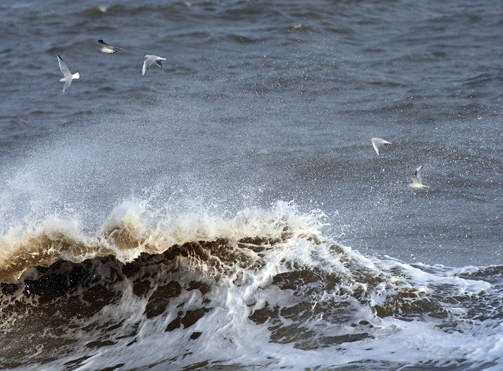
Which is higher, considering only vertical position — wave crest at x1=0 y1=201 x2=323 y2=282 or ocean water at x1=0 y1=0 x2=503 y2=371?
wave crest at x1=0 y1=201 x2=323 y2=282

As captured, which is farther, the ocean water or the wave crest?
the wave crest

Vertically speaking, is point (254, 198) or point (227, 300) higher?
point (227, 300)

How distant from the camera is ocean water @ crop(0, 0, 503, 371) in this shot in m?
5.70

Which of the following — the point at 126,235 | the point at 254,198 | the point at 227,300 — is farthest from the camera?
the point at 254,198

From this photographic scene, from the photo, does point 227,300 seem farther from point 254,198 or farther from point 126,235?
point 254,198

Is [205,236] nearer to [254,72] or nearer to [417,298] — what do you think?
[417,298]

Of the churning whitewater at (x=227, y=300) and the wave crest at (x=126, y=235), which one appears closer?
the churning whitewater at (x=227, y=300)

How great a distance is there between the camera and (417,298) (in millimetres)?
5930

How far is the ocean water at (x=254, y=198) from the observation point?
18.7ft

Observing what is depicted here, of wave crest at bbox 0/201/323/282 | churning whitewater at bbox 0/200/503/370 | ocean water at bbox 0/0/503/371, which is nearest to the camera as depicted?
churning whitewater at bbox 0/200/503/370

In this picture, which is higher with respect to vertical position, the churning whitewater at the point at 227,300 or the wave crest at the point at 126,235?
the wave crest at the point at 126,235

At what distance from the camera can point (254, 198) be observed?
8.92 meters

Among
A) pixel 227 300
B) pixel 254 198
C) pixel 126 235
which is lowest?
pixel 254 198

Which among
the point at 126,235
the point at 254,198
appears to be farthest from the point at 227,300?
the point at 254,198
